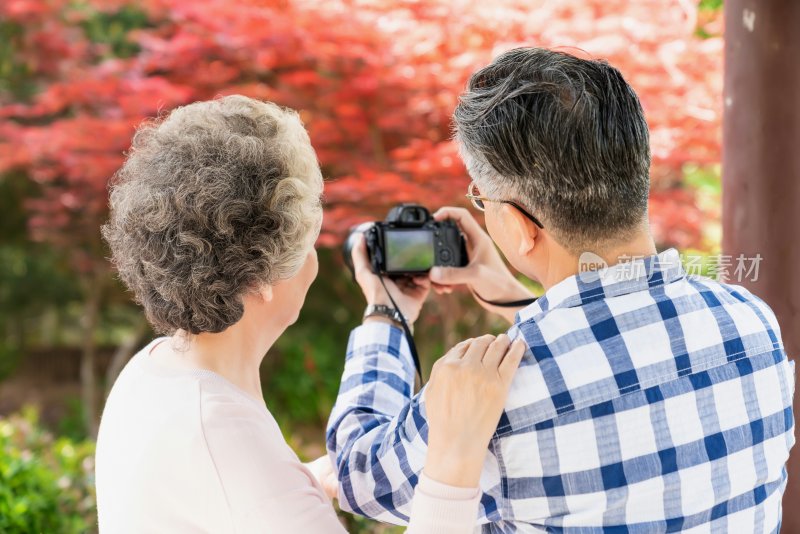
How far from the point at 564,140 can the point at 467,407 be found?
369 millimetres

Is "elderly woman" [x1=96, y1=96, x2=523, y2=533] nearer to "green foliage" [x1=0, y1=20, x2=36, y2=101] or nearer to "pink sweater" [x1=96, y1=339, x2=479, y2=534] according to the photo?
"pink sweater" [x1=96, y1=339, x2=479, y2=534]

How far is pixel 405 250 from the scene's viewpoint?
169cm

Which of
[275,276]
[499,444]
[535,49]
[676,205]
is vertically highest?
[535,49]

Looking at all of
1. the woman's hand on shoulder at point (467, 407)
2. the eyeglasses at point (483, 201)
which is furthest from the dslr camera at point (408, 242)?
the woman's hand on shoulder at point (467, 407)

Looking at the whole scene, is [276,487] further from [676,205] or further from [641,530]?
[676,205]

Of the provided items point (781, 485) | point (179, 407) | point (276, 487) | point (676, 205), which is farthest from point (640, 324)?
point (676, 205)

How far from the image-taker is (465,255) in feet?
5.84

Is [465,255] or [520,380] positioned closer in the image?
[520,380]

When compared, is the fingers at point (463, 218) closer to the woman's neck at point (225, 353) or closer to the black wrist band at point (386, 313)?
the black wrist band at point (386, 313)

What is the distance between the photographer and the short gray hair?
3.52 feet

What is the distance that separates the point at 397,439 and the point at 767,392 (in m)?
0.52

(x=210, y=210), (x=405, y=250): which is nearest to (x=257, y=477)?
(x=210, y=210)

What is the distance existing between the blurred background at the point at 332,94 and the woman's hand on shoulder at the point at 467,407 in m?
0.50

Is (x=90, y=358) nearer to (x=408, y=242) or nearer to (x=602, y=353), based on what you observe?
(x=408, y=242)
